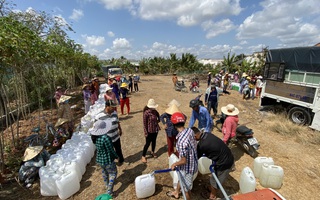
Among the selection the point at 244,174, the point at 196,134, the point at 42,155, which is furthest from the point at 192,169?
the point at 42,155

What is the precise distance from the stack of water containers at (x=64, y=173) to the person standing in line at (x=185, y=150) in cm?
201

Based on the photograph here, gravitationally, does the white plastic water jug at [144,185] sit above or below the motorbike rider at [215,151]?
below

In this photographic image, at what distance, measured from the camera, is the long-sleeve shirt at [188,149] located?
245 cm

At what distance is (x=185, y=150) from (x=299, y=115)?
21.8 feet

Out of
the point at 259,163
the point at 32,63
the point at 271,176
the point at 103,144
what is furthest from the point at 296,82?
the point at 32,63

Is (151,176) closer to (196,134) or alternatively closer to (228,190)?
(196,134)

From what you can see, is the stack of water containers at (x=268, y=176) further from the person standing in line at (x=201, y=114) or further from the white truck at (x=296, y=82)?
the white truck at (x=296, y=82)

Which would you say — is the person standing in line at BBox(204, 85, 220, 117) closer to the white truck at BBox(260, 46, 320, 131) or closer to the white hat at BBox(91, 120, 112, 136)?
the white truck at BBox(260, 46, 320, 131)

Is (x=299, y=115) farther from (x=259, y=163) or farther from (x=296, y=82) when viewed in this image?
(x=259, y=163)

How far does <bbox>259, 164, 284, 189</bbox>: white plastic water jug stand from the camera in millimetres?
3340

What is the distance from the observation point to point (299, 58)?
6527 mm

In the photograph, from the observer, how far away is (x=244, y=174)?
3.09 metres

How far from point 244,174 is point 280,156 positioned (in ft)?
7.74

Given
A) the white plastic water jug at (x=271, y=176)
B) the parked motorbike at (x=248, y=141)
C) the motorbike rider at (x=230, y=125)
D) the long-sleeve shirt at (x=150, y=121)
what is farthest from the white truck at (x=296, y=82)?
the long-sleeve shirt at (x=150, y=121)
